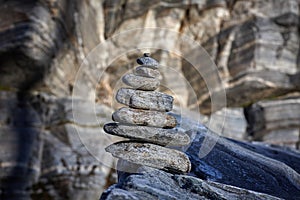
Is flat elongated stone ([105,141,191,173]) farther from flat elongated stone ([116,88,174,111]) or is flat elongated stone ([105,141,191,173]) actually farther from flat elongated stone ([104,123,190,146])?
flat elongated stone ([116,88,174,111])

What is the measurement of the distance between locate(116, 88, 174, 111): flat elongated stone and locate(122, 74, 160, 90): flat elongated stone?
0.08 meters

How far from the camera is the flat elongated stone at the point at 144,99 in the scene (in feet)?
16.1

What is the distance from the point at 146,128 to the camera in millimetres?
4809

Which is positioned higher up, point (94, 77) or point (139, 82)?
point (94, 77)

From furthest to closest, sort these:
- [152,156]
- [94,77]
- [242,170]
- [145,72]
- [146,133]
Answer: [94,77] < [242,170] < [145,72] < [146,133] < [152,156]

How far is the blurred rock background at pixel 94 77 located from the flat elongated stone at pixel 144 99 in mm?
8258

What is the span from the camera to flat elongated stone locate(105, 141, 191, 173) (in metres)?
4.64

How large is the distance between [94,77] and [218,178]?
523 inches

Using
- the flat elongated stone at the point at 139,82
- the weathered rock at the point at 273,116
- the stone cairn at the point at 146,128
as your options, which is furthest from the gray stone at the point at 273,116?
the flat elongated stone at the point at 139,82

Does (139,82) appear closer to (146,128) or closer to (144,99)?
(144,99)

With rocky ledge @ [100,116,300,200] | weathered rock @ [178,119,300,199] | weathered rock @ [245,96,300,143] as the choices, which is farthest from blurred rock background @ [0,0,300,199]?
weathered rock @ [178,119,300,199]

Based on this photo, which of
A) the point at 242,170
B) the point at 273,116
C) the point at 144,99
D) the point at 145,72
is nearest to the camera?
the point at 144,99

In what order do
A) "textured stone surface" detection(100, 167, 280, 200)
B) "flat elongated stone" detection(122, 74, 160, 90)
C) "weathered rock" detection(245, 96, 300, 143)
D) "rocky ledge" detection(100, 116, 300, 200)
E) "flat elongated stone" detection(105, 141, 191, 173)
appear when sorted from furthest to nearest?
1. "weathered rock" detection(245, 96, 300, 143)
2. "flat elongated stone" detection(122, 74, 160, 90)
3. "flat elongated stone" detection(105, 141, 191, 173)
4. "rocky ledge" detection(100, 116, 300, 200)
5. "textured stone surface" detection(100, 167, 280, 200)

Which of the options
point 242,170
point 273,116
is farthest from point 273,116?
point 242,170
